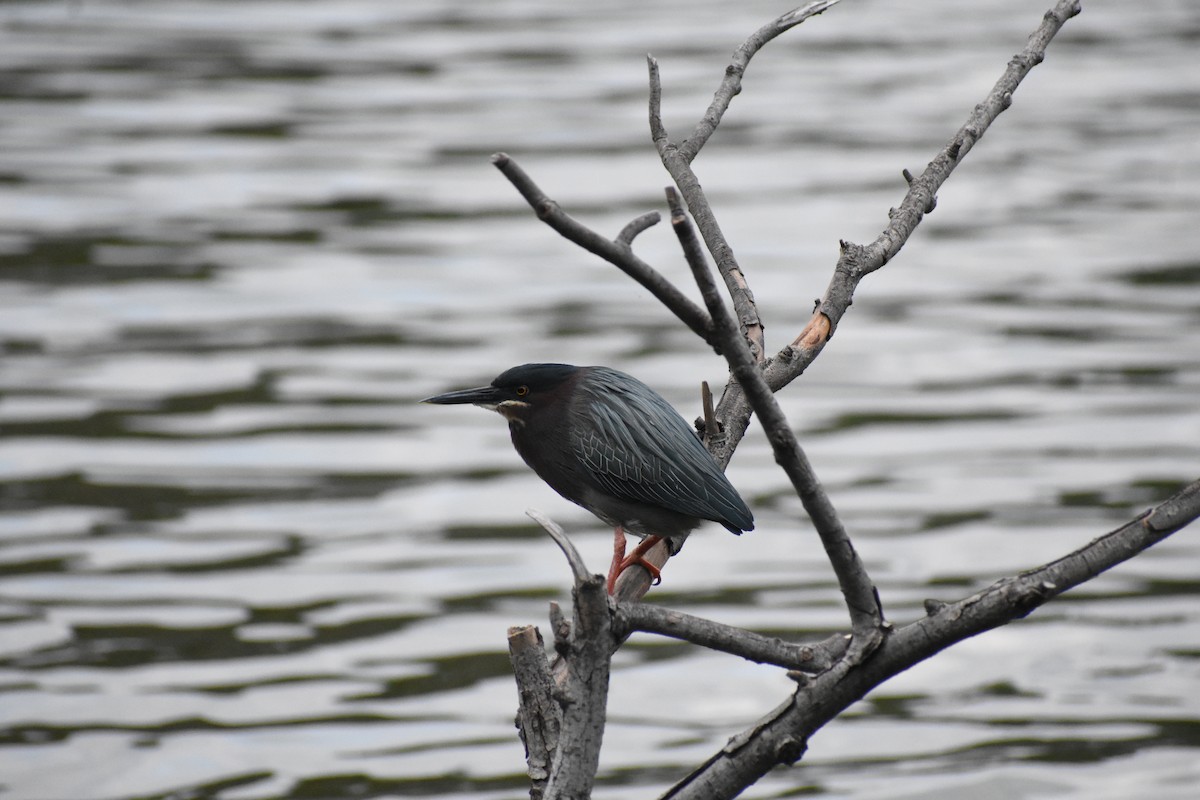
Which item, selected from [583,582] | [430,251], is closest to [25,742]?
[583,582]

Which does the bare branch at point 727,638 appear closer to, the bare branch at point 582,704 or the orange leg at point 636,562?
the bare branch at point 582,704

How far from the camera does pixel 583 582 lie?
8.61 ft

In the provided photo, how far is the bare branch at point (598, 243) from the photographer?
2221 mm

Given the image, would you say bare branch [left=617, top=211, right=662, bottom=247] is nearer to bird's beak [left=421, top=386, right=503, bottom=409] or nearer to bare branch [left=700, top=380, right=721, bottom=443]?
bare branch [left=700, top=380, right=721, bottom=443]

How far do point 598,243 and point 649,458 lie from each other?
59.4 inches

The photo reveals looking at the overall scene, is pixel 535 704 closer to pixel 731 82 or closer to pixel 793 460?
pixel 793 460

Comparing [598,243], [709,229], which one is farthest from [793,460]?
[709,229]

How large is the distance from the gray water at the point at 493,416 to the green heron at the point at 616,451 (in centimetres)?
220

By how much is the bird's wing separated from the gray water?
2.32 meters

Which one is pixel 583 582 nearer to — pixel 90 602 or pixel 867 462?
pixel 90 602

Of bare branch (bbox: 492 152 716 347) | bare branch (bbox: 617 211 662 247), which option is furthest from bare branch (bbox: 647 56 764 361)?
bare branch (bbox: 492 152 716 347)

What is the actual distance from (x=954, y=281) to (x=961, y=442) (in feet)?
8.81

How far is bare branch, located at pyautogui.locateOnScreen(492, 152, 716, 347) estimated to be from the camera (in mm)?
2221

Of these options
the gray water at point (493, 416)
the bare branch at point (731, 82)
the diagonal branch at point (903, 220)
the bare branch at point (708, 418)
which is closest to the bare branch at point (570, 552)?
the bare branch at point (708, 418)
